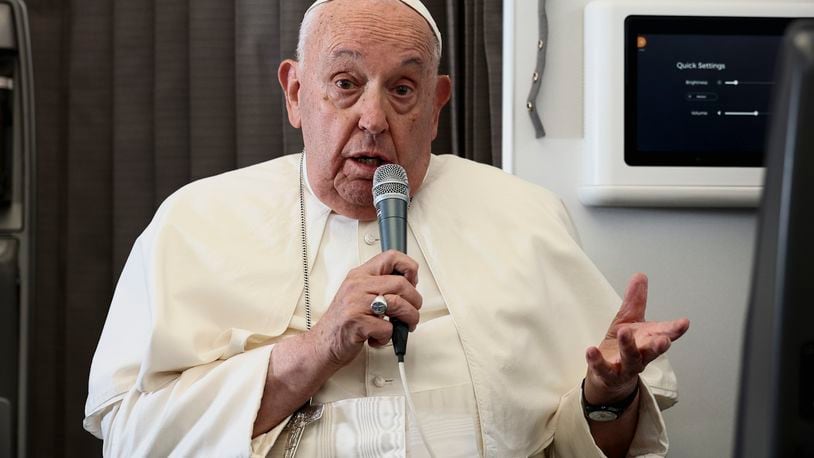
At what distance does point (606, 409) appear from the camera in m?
2.03

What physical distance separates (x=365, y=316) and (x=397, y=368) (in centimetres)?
25

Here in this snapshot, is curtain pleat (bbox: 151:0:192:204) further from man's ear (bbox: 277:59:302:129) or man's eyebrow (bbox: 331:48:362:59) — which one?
man's eyebrow (bbox: 331:48:362:59)

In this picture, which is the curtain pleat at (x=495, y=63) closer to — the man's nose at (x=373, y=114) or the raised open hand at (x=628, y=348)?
the man's nose at (x=373, y=114)

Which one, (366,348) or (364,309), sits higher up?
(364,309)

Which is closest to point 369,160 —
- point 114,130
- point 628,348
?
point 628,348

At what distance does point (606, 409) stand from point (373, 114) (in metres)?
0.78

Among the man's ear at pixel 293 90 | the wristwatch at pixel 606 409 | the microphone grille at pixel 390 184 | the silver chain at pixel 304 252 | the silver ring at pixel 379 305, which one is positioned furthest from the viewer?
the man's ear at pixel 293 90

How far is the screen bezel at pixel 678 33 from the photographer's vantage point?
235 cm

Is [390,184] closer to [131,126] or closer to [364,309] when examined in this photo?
[364,309]

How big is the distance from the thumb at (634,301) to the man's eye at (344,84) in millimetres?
736

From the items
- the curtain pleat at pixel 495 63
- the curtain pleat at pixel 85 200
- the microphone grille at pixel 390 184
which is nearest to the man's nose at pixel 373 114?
the microphone grille at pixel 390 184

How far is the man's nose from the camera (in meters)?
2.11

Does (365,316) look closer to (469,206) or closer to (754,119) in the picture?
(469,206)

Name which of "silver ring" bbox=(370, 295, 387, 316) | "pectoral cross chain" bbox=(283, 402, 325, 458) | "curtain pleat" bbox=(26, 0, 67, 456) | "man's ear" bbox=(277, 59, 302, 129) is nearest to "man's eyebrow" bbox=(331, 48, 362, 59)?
"man's ear" bbox=(277, 59, 302, 129)
